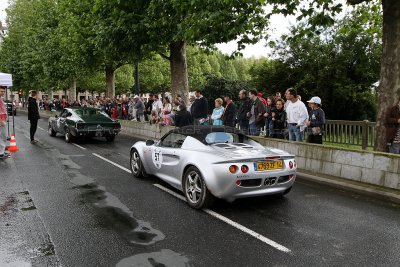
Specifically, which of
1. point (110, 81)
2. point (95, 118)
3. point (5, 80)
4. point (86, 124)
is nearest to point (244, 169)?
point (86, 124)

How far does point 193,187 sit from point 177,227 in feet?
3.65

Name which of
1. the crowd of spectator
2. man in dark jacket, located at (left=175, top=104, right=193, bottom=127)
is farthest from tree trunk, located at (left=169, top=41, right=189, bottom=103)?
man in dark jacket, located at (left=175, top=104, right=193, bottom=127)

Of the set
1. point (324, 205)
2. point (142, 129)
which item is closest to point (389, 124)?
point (324, 205)

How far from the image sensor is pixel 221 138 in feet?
22.4

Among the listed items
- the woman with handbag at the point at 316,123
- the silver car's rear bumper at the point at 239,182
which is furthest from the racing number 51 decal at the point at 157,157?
the woman with handbag at the point at 316,123

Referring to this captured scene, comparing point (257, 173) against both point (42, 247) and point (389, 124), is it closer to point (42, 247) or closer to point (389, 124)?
point (42, 247)

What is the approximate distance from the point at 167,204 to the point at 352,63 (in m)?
17.8

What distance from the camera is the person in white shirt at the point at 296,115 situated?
401 inches

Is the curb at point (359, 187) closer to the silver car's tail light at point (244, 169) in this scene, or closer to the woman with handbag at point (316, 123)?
the woman with handbag at point (316, 123)

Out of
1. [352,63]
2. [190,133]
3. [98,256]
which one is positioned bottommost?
[98,256]

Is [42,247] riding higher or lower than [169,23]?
lower

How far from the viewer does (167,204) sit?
253 inches

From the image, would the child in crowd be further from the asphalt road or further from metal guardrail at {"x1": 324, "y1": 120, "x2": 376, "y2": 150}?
the asphalt road

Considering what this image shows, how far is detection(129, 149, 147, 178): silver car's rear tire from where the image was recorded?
27.5 feet
